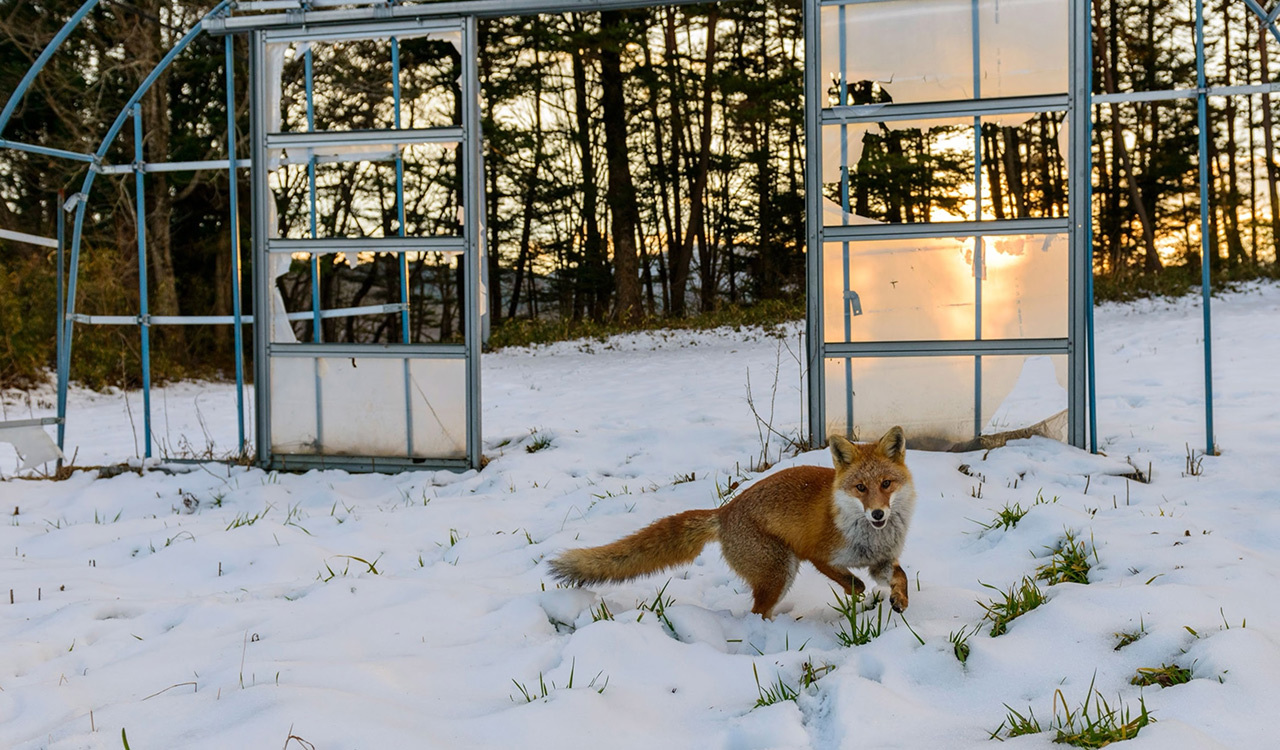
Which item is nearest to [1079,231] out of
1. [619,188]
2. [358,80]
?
[358,80]

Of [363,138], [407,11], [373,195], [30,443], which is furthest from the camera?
[373,195]

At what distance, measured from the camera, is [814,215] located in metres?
6.35

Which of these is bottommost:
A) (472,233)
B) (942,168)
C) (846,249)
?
(846,249)

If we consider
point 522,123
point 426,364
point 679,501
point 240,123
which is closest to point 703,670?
point 679,501

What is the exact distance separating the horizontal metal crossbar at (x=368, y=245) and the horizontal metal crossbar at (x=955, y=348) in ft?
10.2

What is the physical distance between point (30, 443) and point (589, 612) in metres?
5.68

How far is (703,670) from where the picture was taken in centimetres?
310

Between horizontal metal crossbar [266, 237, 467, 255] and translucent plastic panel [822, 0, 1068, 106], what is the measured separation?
10.4ft

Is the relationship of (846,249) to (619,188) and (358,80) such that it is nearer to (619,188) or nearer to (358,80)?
(358,80)

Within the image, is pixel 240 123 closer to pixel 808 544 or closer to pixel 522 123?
pixel 522 123

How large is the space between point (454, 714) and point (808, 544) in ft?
4.85

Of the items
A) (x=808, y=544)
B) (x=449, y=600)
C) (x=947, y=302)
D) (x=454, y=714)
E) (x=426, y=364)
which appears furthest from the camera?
(x=426, y=364)

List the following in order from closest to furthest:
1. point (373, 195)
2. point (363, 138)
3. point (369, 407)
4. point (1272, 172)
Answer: point (363, 138) → point (369, 407) → point (373, 195) → point (1272, 172)

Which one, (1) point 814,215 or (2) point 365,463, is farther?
(2) point 365,463
